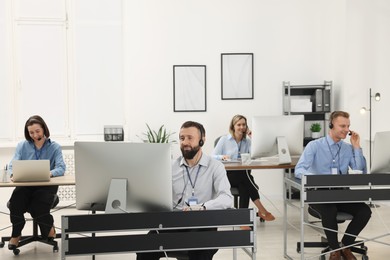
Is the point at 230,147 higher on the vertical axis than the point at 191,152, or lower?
lower

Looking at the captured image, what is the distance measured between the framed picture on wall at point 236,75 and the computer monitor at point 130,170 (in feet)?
16.1

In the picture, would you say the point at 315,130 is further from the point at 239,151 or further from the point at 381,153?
the point at 381,153

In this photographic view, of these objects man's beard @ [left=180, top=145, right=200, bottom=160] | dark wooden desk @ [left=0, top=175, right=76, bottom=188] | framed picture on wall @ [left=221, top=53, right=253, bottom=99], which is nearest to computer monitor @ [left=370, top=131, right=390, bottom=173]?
man's beard @ [left=180, top=145, right=200, bottom=160]

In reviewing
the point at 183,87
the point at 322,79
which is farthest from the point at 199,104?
the point at 322,79

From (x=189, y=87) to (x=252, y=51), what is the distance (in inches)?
38.7

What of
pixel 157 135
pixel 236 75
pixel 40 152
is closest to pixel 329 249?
pixel 40 152

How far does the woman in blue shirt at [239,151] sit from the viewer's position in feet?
21.3

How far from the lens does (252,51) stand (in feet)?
27.2

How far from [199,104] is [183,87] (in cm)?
31

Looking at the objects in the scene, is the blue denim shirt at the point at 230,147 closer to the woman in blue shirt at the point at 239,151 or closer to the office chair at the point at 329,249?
the woman in blue shirt at the point at 239,151

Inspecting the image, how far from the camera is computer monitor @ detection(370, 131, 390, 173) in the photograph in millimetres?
4730

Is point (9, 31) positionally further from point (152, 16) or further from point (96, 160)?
point (96, 160)

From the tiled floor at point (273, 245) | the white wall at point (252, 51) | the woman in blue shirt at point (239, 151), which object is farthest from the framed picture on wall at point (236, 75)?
the tiled floor at point (273, 245)

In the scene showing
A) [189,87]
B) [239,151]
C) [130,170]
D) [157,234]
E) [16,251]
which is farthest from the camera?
[189,87]
